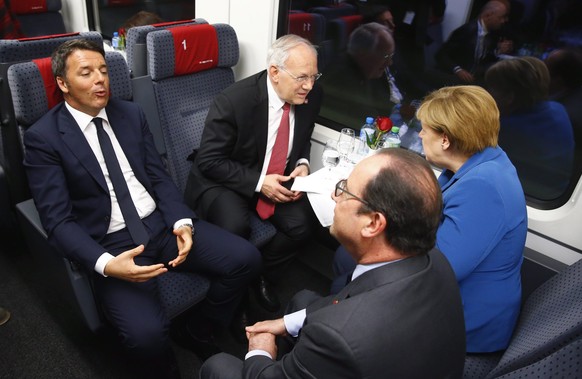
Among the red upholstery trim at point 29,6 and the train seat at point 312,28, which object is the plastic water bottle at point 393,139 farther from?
the red upholstery trim at point 29,6

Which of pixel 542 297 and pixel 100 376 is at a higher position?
pixel 542 297

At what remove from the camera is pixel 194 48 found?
2447 mm

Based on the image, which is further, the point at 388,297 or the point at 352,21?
the point at 352,21

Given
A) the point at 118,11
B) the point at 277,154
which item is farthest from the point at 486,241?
the point at 118,11

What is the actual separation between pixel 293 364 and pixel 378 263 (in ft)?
1.13

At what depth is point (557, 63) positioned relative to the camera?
2195 millimetres

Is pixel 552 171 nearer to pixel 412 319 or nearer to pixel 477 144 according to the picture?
pixel 477 144

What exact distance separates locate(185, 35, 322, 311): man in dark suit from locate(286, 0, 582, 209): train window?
501 mm

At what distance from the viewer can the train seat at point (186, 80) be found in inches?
91.7

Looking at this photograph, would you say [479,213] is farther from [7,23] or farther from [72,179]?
[7,23]

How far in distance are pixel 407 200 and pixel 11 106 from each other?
6.15ft

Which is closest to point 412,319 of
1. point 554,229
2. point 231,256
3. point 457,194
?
point 457,194

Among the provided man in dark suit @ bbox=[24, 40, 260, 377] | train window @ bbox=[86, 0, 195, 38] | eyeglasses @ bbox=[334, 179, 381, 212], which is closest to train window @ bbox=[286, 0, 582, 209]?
man in dark suit @ bbox=[24, 40, 260, 377]

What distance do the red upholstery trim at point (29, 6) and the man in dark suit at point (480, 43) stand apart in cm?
383
